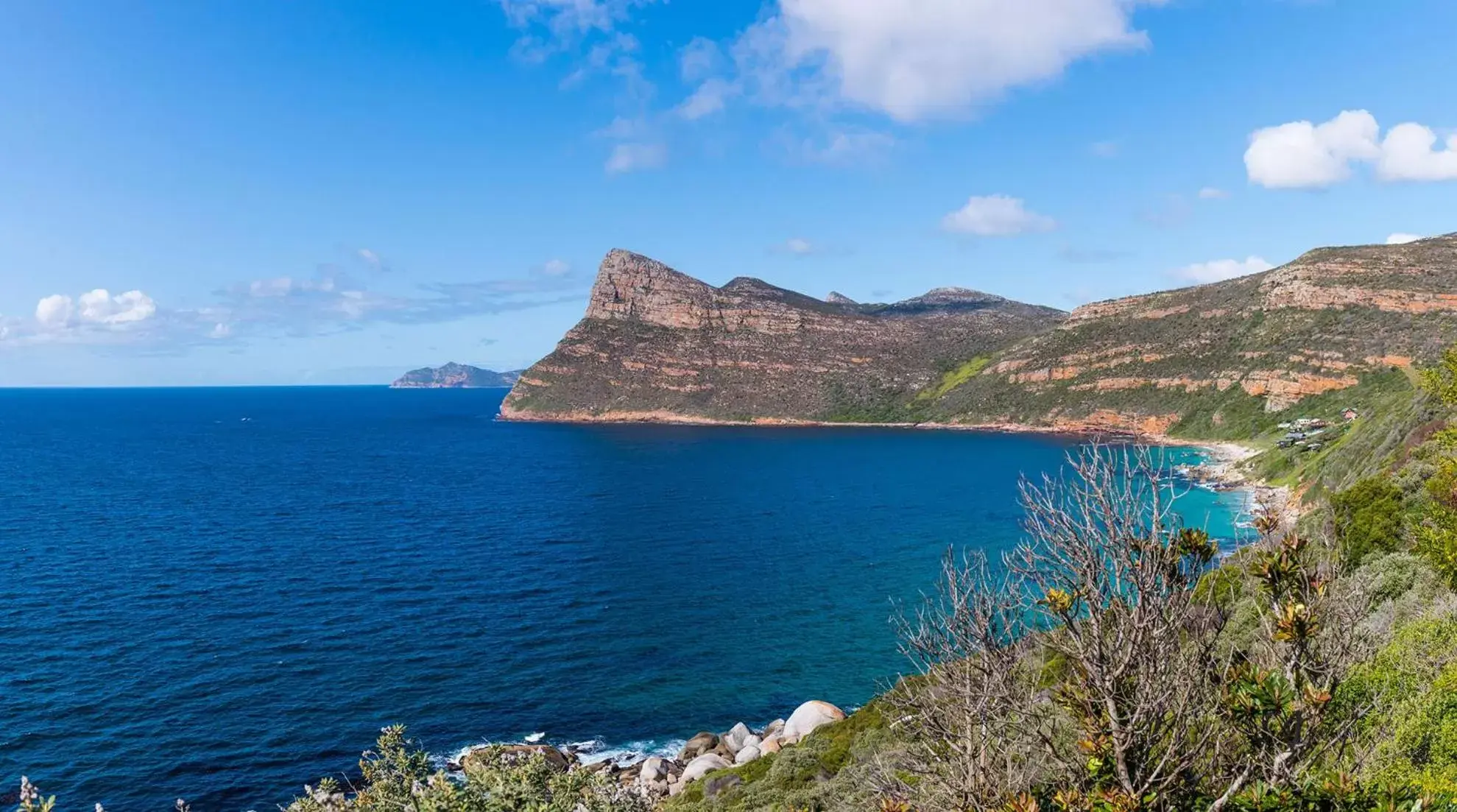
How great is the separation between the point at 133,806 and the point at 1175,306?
187 meters

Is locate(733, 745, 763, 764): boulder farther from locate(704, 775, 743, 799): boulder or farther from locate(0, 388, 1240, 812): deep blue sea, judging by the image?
locate(0, 388, 1240, 812): deep blue sea

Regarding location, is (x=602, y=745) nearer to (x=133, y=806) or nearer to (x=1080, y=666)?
(x=133, y=806)

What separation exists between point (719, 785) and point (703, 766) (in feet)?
13.9

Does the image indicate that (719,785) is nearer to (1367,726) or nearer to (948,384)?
(1367,726)

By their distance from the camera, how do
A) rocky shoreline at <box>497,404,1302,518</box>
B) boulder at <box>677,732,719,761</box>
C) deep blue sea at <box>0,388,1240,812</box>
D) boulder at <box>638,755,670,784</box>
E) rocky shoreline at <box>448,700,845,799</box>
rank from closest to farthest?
rocky shoreline at <box>448,700,845,799</box>
boulder at <box>638,755,670,784</box>
boulder at <box>677,732,719,761</box>
deep blue sea at <box>0,388,1240,812</box>
rocky shoreline at <box>497,404,1302,518</box>

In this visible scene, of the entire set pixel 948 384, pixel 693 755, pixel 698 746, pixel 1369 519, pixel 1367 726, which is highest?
pixel 948 384

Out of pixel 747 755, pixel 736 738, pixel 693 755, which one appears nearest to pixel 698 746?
pixel 693 755

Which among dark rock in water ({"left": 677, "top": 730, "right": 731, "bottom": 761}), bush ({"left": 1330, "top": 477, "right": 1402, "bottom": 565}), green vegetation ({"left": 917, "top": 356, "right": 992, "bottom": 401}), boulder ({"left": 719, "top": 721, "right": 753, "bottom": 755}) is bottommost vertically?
dark rock in water ({"left": 677, "top": 730, "right": 731, "bottom": 761})

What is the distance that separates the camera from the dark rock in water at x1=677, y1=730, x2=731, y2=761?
111ft

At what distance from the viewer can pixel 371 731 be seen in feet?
117

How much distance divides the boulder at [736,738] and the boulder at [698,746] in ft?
1.41

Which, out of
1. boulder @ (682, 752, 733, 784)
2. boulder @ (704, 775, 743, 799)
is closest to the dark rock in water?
boulder @ (682, 752, 733, 784)

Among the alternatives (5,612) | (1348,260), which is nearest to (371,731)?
(5,612)

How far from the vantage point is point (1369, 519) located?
3012 cm
